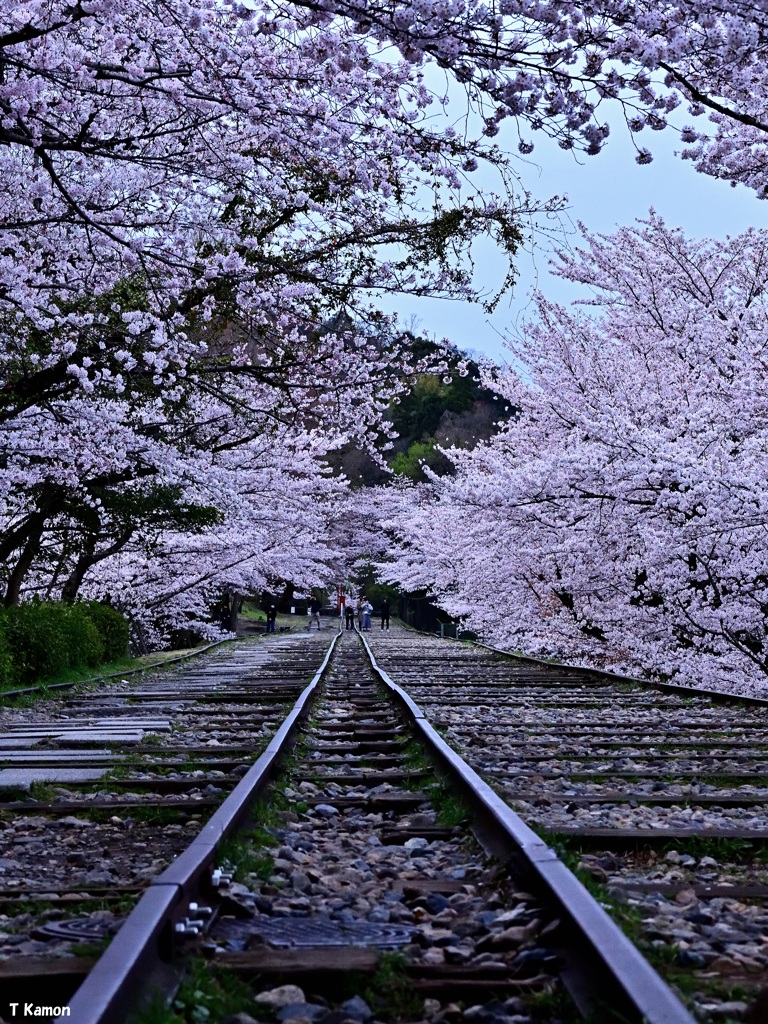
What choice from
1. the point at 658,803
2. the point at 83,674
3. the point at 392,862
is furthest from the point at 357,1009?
the point at 83,674

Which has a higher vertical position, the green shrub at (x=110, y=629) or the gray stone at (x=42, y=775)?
the green shrub at (x=110, y=629)

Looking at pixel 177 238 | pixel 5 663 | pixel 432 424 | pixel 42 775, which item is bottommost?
pixel 42 775

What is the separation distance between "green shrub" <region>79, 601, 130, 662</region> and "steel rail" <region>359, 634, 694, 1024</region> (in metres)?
15.6

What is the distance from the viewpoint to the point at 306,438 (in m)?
30.0

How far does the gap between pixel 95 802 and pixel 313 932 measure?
9.32ft

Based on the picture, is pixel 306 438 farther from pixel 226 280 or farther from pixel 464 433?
pixel 464 433

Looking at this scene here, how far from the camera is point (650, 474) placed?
14.4 metres

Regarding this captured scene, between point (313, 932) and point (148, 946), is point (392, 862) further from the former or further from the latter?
point (148, 946)

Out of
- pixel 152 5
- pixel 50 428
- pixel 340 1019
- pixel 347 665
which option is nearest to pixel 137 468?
pixel 50 428

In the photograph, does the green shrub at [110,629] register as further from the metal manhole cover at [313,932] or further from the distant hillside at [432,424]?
the distant hillside at [432,424]

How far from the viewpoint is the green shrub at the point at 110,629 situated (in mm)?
19344

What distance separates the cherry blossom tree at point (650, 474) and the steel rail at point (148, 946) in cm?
1042

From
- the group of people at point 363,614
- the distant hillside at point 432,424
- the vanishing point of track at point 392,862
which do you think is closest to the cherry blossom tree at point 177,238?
the vanishing point of track at point 392,862

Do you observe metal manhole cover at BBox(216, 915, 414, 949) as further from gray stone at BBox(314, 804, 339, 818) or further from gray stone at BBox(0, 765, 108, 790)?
gray stone at BBox(0, 765, 108, 790)
